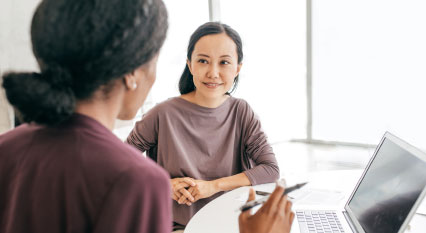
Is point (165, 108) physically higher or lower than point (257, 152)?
higher

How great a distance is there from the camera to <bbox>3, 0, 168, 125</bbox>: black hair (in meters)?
0.53

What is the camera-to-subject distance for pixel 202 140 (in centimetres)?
167

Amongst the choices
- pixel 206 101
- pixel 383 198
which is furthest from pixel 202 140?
pixel 383 198

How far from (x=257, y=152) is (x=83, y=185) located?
3.93ft

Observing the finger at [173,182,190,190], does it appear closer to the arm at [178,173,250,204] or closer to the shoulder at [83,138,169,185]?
the arm at [178,173,250,204]

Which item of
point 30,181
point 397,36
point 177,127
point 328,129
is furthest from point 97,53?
point 328,129

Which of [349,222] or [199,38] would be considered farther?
[199,38]

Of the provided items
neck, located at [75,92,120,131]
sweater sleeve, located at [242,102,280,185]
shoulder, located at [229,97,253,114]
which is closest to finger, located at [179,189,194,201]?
sweater sleeve, located at [242,102,280,185]

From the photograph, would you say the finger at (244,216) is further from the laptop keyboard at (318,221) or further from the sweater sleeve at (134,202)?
the laptop keyboard at (318,221)

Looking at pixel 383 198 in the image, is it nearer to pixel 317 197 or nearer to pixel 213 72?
pixel 317 197

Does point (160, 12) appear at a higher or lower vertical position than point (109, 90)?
higher

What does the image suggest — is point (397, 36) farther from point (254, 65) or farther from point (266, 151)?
point (266, 151)

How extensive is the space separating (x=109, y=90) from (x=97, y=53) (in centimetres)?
8

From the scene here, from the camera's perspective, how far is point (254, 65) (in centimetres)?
469
